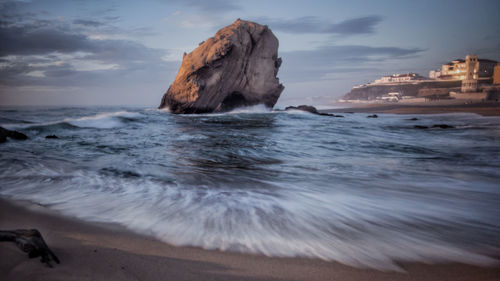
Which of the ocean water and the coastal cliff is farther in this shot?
the coastal cliff

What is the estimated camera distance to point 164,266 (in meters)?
1.22

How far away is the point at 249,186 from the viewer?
2920 mm

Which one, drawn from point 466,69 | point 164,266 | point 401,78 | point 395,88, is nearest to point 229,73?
point 164,266

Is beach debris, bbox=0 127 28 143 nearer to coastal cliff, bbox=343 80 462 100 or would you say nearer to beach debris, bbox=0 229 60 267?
beach debris, bbox=0 229 60 267

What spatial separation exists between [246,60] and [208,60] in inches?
142

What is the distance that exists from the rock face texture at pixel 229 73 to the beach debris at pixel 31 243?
16997 mm

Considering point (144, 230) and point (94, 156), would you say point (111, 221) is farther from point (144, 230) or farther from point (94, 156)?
point (94, 156)

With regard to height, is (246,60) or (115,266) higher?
(246,60)

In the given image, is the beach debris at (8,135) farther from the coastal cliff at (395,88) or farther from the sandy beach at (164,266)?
the coastal cliff at (395,88)

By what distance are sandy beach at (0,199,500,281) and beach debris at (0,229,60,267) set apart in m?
0.02

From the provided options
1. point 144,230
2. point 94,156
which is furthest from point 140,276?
point 94,156

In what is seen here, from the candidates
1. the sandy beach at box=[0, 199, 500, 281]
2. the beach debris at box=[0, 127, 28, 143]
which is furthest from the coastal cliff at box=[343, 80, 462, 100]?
the beach debris at box=[0, 127, 28, 143]

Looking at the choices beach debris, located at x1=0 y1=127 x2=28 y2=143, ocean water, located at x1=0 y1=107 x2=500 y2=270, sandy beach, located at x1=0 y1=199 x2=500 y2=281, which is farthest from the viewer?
beach debris, located at x1=0 y1=127 x2=28 y2=143

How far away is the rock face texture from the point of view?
58.4 feet
